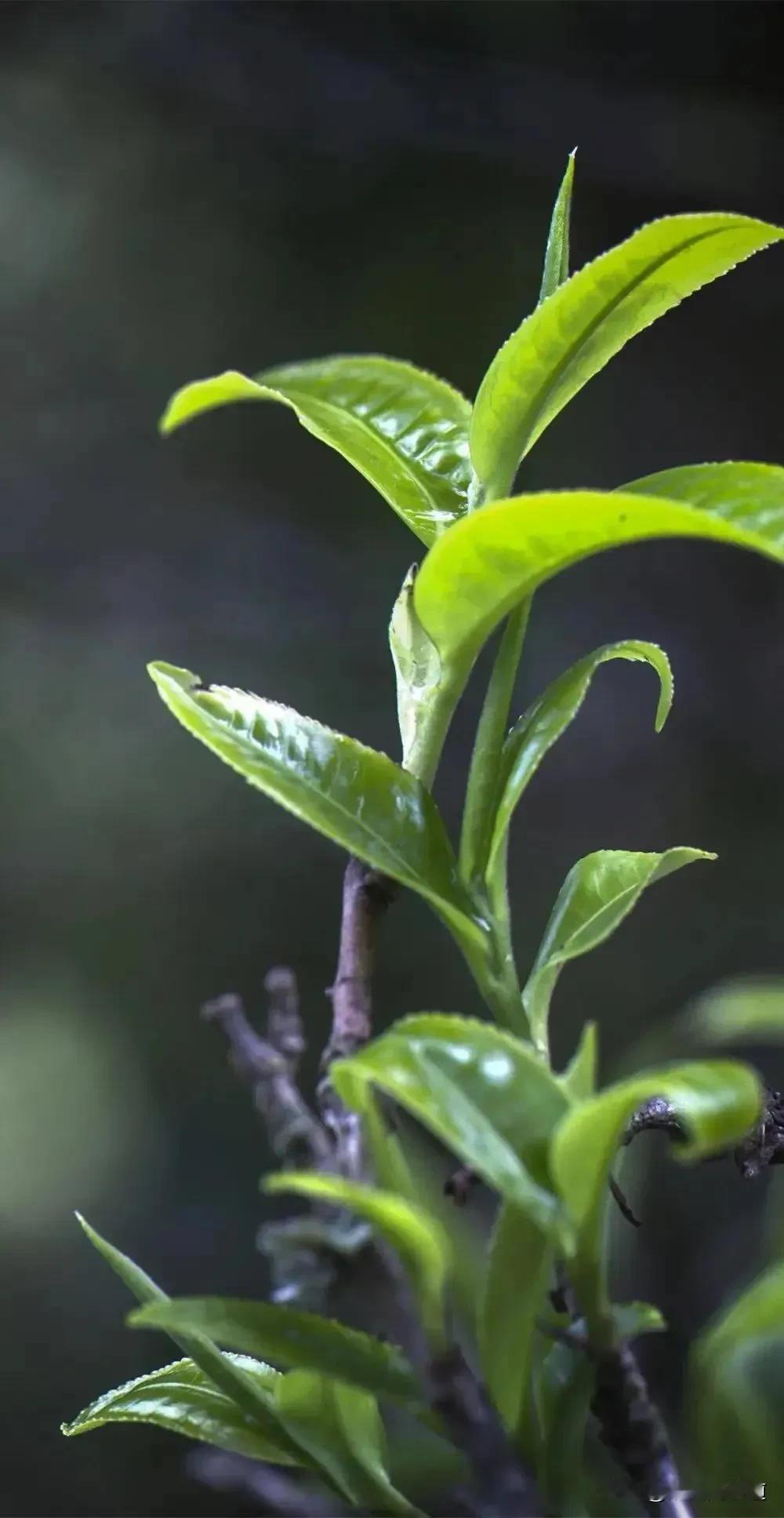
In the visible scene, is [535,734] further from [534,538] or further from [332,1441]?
[332,1441]

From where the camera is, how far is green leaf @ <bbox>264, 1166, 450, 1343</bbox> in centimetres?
23

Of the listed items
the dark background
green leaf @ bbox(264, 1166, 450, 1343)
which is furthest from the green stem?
the dark background

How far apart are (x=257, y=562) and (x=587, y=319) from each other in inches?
33.2

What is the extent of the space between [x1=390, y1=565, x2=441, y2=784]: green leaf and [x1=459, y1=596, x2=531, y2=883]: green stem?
2 cm

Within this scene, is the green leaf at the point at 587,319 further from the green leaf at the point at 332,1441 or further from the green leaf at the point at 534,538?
the green leaf at the point at 332,1441

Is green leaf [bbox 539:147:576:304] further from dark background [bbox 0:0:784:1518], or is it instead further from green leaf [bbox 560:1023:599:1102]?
dark background [bbox 0:0:784:1518]

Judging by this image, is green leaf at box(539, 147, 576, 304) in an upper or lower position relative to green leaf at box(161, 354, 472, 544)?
upper

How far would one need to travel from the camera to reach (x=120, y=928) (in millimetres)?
1062

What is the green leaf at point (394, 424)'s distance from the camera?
37 centimetres

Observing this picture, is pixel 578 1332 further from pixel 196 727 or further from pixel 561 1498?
pixel 196 727

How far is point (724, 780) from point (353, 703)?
37 centimetres

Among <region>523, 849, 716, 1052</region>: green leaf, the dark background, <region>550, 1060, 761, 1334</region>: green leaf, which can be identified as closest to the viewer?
<region>550, 1060, 761, 1334</region>: green leaf

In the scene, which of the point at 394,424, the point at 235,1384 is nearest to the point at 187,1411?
the point at 235,1384

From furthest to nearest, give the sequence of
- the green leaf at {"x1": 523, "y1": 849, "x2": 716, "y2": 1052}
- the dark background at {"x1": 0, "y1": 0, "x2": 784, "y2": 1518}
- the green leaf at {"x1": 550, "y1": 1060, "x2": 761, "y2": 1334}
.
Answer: the dark background at {"x1": 0, "y1": 0, "x2": 784, "y2": 1518} → the green leaf at {"x1": 523, "y1": 849, "x2": 716, "y2": 1052} → the green leaf at {"x1": 550, "y1": 1060, "x2": 761, "y2": 1334}
